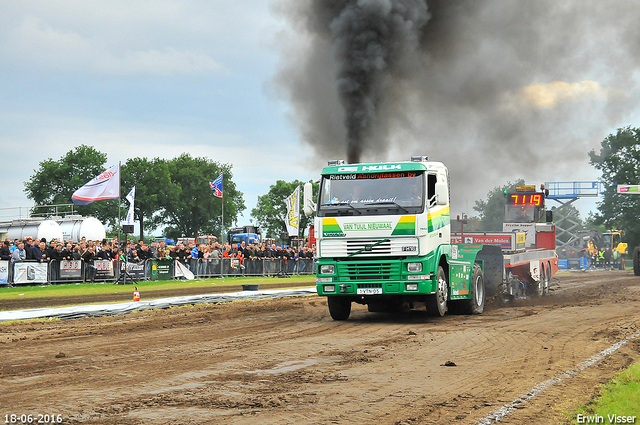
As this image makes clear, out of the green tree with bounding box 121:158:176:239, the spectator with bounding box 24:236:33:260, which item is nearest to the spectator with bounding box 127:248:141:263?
the spectator with bounding box 24:236:33:260

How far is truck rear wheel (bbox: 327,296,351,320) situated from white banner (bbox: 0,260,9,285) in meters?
14.2

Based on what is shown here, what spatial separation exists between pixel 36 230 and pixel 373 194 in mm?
30114

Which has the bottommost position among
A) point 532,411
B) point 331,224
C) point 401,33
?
point 532,411

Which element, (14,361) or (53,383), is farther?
(14,361)

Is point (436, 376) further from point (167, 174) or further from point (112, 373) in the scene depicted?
Result: point (167, 174)

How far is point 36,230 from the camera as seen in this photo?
37938 mm

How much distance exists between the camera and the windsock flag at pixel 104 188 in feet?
91.9

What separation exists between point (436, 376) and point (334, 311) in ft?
22.0

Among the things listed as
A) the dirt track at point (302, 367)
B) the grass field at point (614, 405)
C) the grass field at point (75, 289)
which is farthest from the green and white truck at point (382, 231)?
the grass field at point (75, 289)

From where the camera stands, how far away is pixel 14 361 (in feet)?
28.9

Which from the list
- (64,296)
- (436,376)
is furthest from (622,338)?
(64,296)

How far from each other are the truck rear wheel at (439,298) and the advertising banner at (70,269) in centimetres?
1654

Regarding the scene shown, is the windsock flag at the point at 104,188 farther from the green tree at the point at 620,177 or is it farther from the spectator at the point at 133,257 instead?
the green tree at the point at 620,177

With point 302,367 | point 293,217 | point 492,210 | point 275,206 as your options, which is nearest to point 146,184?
point 275,206
